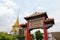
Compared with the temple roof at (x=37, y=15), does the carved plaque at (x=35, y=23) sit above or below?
below

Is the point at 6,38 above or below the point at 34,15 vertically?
below

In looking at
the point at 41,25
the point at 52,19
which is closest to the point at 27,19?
the point at 41,25

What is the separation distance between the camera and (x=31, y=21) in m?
17.5

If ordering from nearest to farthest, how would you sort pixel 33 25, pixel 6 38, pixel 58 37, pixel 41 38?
pixel 33 25, pixel 6 38, pixel 41 38, pixel 58 37

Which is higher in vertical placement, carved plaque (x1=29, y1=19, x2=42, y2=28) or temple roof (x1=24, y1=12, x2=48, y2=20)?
temple roof (x1=24, y1=12, x2=48, y2=20)

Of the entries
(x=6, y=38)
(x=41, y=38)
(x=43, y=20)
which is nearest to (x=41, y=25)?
(x=43, y=20)

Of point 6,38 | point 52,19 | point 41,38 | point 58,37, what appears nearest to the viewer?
point 52,19

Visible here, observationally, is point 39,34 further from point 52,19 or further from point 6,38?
point 52,19

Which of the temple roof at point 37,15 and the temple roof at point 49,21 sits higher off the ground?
the temple roof at point 37,15

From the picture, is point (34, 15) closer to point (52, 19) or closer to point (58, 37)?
point (52, 19)

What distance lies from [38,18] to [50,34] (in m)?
20.2

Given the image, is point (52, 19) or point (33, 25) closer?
point (52, 19)

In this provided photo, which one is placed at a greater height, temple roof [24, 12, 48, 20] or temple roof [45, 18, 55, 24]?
temple roof [24, 12, 48, 20]

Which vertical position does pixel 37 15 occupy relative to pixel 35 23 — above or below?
above
